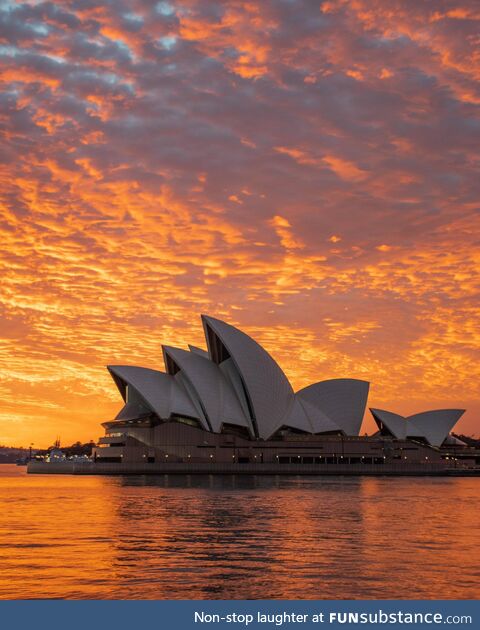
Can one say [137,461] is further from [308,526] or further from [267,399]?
[308,526]

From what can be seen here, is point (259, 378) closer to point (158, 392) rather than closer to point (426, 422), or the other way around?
point (158, 392)

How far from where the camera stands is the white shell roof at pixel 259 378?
99.6 metres

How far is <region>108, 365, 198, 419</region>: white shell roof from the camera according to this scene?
10244 cm

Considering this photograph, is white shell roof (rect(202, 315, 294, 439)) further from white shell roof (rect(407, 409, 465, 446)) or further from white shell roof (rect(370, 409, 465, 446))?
white shell roof (rect(407, 409, 465, 446))

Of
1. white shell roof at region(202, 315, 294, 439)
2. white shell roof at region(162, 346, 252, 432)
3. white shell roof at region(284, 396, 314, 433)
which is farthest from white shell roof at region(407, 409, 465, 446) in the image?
white shell roof at region(162, 346, 252, 432)

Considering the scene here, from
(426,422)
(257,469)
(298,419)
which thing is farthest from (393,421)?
(257,469)

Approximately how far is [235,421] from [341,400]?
1988 centimetres

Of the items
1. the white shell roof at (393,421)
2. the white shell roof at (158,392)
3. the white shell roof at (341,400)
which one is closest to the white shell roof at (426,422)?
the white shell roof at (393,421)

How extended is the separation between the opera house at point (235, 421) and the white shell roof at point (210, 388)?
5.4 inches

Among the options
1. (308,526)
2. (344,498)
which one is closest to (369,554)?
(308,526)

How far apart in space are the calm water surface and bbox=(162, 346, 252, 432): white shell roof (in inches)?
2055

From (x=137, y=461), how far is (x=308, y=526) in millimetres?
75003

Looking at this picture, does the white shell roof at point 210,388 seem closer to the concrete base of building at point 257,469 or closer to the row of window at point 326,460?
the concrete base of building at point 257,469

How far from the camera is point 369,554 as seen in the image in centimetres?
2659
